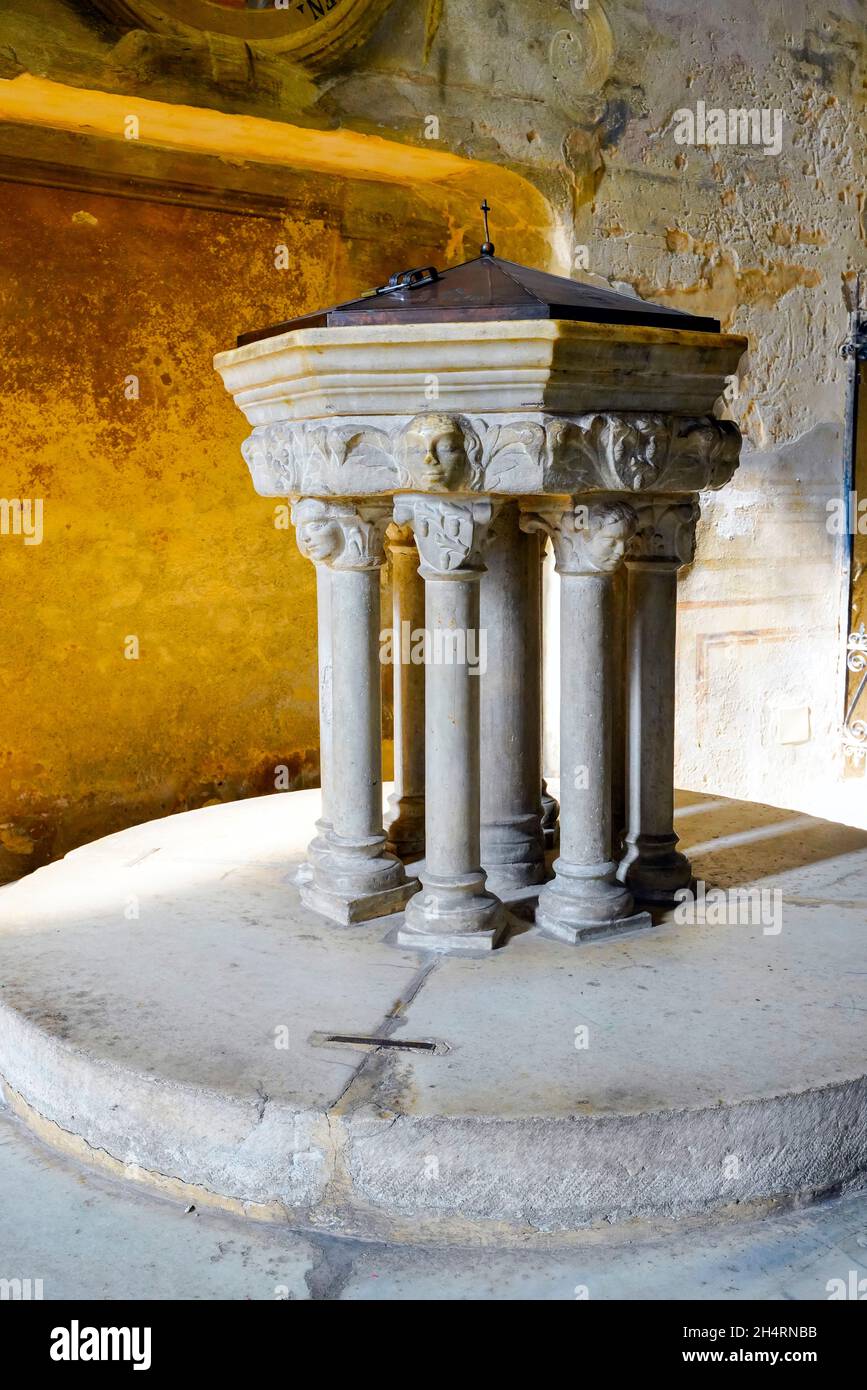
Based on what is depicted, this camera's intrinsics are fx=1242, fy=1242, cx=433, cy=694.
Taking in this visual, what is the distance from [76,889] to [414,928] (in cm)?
101

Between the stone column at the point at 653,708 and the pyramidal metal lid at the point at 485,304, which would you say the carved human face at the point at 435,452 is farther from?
the stone column at the point at 653,708

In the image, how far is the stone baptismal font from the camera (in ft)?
8.46

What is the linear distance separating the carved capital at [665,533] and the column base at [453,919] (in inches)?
35.7

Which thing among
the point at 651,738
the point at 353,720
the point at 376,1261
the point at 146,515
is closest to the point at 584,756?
the point at 651,738

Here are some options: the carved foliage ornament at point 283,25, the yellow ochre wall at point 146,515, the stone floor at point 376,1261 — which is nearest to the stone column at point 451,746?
the stone floor at point 376,1261

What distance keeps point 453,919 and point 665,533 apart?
3.53 feet

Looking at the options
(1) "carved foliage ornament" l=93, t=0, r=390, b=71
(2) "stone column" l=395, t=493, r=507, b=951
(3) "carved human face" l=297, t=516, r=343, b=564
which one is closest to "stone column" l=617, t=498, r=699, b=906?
(2) "stone column" l=395, t=493, r=507, b=951

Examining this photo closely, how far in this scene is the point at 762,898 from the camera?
10.2 feet

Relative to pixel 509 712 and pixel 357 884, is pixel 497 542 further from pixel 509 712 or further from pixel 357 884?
pixel 357 884

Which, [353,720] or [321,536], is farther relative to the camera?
[353,720]

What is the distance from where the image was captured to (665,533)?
306 centimetres

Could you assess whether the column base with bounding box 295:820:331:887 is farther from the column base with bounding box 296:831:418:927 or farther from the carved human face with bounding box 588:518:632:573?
the carved human face with bounding box 588:518:632:573

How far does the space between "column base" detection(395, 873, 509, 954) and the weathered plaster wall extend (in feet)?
8.47

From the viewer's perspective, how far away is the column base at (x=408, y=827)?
3.53 meters
